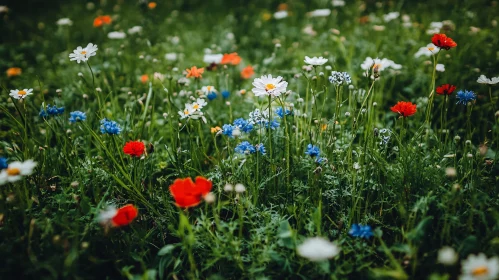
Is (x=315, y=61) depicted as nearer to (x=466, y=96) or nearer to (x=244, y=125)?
(x=244, y=125)

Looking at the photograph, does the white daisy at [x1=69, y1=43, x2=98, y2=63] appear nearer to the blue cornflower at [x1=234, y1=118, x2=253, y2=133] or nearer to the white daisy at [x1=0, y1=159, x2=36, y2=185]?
the white daisy at [x1=0, y1=159, x2=36, y2=185]

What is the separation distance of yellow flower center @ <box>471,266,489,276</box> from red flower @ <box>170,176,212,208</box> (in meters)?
0.81

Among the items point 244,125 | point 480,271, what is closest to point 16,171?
point 244,125

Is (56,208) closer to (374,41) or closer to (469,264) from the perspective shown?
(469,264)

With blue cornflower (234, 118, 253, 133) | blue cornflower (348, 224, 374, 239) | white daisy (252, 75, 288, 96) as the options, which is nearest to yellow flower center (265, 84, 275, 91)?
white daisy (252, 75, 288, 96)

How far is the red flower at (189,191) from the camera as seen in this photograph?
122 centimetres

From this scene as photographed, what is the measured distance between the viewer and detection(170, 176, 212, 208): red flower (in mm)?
1216

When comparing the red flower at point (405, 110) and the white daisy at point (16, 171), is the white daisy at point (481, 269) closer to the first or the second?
the red flower at point (405, 110)

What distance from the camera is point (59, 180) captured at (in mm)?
1700

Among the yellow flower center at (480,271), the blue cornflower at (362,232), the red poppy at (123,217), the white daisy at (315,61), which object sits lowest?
Answer: the yellow flower center at (480,271)

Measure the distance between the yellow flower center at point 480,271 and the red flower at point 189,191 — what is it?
81cm

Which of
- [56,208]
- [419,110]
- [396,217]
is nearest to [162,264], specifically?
[56,208]

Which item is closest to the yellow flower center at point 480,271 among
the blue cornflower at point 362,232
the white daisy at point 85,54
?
the blue cornflower at point 362,232

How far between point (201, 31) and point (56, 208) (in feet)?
8.22
